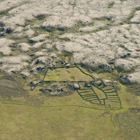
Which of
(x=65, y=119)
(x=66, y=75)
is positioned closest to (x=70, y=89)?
(x=66, y=75)

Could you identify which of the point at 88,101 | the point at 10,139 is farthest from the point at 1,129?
the point at 88,101

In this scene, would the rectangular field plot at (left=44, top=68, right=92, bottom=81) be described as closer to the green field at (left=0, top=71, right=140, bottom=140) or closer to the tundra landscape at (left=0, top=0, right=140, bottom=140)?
the tundra landscape at (left=0, top=0, right=140, bottom=140)

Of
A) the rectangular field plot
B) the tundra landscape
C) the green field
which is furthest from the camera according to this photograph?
the rectangular field plot

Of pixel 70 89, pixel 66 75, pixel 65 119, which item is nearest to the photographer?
pixel 65 119

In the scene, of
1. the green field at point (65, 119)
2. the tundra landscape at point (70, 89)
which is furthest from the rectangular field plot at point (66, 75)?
the green field at point (65, 119)

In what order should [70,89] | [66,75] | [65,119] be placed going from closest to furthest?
[65,119]
[70,89]
[66,75]

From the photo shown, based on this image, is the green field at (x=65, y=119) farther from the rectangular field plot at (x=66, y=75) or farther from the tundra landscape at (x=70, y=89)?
the rectangular field plot at (x=66, y=75)

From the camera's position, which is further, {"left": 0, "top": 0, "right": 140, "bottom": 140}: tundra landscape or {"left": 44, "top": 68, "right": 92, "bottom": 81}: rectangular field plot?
{"left": 44, "top": 68, "right": 92, "bottom": 81}: rectangular field plot

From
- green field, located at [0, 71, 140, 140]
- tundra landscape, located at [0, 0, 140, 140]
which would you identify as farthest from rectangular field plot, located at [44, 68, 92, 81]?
green field, located at [0, 71, 140, 140]

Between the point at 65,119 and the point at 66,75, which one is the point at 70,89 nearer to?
the point at 66,75
